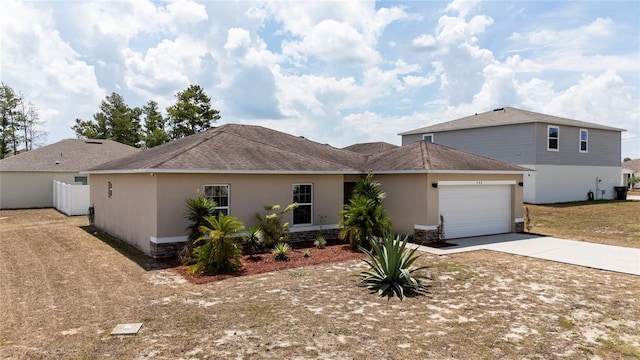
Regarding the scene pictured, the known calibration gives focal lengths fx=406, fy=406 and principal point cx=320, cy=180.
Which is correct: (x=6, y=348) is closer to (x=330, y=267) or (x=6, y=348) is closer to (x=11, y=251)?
(x=330, y=267)

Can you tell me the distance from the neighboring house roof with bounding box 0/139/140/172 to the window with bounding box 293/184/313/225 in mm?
19447

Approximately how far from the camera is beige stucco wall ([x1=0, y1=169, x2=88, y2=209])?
2645 cm

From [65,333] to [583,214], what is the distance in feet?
77.2

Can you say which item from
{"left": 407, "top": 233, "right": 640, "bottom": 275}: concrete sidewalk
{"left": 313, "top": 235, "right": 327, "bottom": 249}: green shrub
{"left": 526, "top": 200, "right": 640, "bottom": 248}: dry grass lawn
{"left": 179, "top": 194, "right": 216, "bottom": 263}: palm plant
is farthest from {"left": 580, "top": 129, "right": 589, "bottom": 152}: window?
{"left": 179, "top": 194, "right": 216, "bottom": 263}: palm plant

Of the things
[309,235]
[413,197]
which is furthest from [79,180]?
[413,197]

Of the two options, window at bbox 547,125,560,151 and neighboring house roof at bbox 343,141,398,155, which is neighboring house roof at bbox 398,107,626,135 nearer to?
window at bbox 547,125,560,151

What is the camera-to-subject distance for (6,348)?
225 inches

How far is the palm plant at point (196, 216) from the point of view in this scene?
1127 centimetres

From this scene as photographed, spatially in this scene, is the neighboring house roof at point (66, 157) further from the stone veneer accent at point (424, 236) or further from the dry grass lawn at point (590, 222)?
the dry grass lawn at point (590, 222)

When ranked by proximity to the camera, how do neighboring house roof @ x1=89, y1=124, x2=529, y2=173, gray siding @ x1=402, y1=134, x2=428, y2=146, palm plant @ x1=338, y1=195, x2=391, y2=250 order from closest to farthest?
neighboring house roof @ x1=89, y1=124, x2=529, y2=173, palm plant @ x1=338, y1=195, x2=391, y2=250, gray siding @ x1=402, y1=134, x2=428, y2=146

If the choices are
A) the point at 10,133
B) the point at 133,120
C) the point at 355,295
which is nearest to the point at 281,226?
the point at 355,295

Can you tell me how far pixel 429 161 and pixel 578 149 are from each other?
62.4 ft

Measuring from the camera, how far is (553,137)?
26266 millimetres

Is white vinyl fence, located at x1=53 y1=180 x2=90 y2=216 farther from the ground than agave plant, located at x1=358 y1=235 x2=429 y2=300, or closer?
farther from the ground
